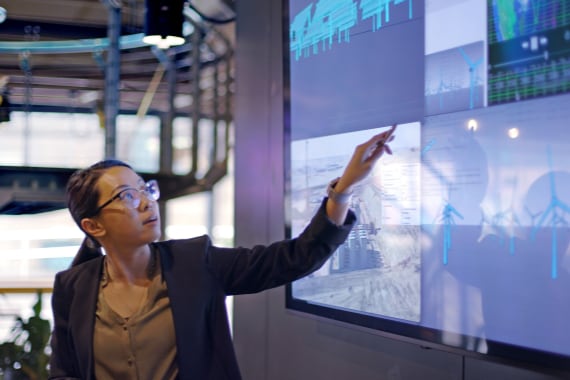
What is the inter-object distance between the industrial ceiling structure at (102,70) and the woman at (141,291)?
159 inches

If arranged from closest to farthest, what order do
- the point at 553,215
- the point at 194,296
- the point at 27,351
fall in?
the point at 553,215 → the point at 194,296 → the point at 27,351

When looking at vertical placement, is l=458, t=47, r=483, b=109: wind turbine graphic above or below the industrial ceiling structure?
below

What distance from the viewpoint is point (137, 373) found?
5.84 ft

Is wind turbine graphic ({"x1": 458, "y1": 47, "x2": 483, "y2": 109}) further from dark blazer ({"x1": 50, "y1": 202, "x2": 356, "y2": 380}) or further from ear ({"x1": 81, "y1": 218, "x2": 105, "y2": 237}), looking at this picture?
ear ({"x1": 81, "y1": 218, "x2": 105, "y2": 237})

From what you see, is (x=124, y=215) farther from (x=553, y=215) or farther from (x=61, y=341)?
(x=553, y=215)

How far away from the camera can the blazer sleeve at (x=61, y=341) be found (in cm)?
186

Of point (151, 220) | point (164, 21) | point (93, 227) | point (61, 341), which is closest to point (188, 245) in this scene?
point (151, 220)

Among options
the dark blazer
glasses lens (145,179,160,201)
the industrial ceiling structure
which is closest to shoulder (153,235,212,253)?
the dark blazer

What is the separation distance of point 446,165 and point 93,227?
896 millimetres

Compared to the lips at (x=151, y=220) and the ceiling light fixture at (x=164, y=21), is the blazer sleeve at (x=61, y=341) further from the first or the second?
the ceiling light fixture at (x=164, y=21)

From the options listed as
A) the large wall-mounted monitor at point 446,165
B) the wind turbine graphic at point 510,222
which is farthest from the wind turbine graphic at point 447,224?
the wind turbine graphic at point 510,222

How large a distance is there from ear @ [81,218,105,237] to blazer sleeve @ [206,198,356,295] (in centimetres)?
27

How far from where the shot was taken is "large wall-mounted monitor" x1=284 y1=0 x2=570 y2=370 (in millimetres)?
1504

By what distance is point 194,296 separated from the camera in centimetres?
181
